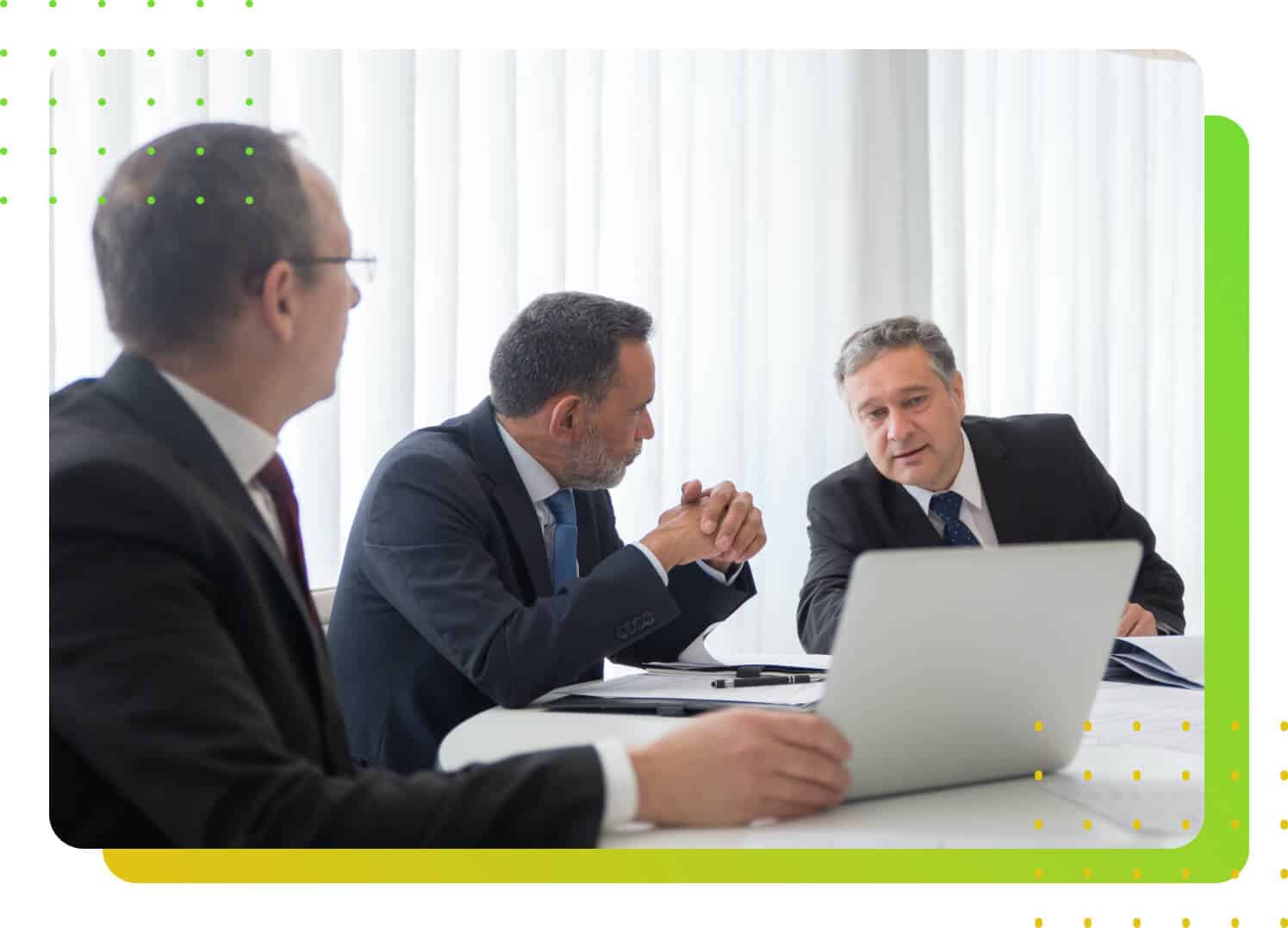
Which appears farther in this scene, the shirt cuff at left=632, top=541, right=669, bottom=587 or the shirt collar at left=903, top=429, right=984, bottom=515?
the shirt collar at left=903, top=429, right=984, bottom=515

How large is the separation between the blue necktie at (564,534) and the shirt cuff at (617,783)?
2.29ft

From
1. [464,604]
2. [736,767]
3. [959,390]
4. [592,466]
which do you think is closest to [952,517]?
[959,390]

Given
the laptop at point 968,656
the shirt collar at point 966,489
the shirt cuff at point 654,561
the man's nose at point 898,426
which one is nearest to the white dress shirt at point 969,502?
the shirt collar at point 966,489

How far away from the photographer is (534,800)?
829mm

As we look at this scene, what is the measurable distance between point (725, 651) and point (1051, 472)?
0.60m

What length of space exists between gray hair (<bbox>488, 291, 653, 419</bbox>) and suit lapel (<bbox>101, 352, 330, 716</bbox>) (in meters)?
0.68

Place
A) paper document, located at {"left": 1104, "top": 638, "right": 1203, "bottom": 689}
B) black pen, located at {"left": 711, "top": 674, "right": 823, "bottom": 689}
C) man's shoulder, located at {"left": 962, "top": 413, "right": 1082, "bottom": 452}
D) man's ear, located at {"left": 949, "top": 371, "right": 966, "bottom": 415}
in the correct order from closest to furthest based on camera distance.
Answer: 1. black pen, located at {"left": 711, "top": 674, "right": 823, "bottom": 689}
2. paper document, located at {"left": 1104, "top": 638, "right": 1203, "bottom": 689}
3. man's shoulder, located at {"left": 962, "top": 413, "right": 1082, "bottom": 452}
4. man's ear, located at {"left": 949, "top": 371, "right": 966, "bottom": 415}

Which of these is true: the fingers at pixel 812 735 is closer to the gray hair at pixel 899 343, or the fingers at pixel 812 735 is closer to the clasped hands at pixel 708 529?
the clasped hands at pixel 708 529

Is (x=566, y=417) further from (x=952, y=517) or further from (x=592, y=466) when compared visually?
(x=952, y=517)

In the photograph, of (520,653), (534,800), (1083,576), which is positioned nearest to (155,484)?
(534,800)

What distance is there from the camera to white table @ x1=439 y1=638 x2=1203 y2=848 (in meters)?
0.87

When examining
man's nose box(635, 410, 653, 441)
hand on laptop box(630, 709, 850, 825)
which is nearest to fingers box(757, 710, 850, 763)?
A: hand on laptop box(630, 709, 850, 825)

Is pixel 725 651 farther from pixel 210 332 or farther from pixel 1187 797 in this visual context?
pixel 210 332

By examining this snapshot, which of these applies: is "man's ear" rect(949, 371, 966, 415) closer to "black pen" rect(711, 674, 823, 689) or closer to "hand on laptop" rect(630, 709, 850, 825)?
"black pen" rect(711, 674, 823, 689)
